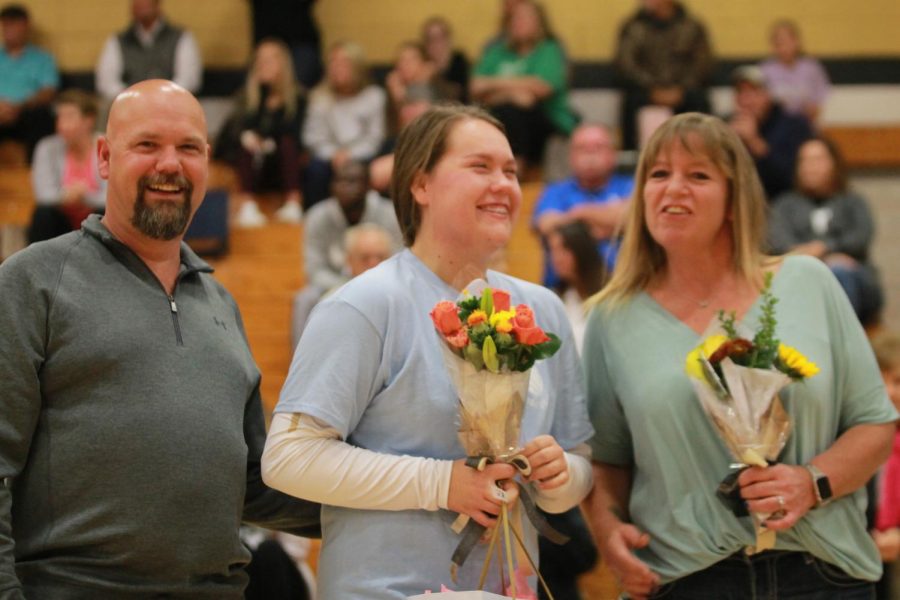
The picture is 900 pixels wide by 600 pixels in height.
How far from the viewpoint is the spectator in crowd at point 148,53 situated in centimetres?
1134

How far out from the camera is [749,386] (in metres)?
3.08

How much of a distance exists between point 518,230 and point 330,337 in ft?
21.8

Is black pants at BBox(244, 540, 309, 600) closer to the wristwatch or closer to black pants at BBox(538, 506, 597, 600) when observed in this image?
black pants at BBox(538, 506, 597, 600)

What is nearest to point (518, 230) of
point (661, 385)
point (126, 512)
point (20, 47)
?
point (20, 47)

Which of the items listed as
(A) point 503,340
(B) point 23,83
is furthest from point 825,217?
(B) point 23,83

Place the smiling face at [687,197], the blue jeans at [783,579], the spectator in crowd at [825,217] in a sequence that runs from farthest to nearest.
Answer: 1. the spectator in crowd at [825,217]
2. the smiling face at [687,197]
3. the blue jeans at [783,579]

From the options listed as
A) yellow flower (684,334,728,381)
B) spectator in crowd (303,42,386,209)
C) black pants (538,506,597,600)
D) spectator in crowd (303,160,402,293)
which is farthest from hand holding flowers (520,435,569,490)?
spectator in crowd (303,42,386,209)

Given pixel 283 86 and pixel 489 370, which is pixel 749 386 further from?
pixel 283 86

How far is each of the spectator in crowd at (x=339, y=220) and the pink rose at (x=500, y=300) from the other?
4.82 m

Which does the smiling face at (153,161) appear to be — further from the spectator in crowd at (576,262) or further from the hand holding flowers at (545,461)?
the spectator in crowd at (576,262)

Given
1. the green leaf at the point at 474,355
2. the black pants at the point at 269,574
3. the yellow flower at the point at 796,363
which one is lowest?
the black pants at the point at 269,574

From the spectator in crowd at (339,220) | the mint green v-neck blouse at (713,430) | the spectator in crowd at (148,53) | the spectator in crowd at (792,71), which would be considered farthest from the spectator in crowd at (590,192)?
the mint green v-neck blouse at (713,430)

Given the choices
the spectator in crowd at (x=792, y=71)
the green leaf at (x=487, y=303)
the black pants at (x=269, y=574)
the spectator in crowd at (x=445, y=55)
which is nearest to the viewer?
the green leaf at (x=487, y=303)

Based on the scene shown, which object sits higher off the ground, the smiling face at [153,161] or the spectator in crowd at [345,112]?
the smiling face at [153,161]
